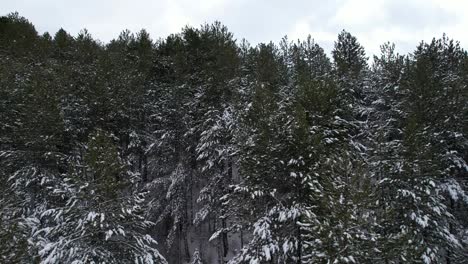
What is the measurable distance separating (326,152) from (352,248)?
580 cm

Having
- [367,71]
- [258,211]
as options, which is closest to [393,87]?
[367,71]

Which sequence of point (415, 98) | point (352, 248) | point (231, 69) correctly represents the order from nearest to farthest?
point (352, 248), point (415, 98), point (231, 69)

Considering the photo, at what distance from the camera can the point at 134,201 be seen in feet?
57.4

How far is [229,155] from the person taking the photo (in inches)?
875

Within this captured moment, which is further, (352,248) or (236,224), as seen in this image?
(236,224)

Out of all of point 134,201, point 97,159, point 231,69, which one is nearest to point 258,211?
point 134,201

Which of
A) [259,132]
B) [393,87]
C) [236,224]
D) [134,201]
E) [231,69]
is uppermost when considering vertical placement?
[231,69]

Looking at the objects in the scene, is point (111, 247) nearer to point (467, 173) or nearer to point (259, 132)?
point (259, 132)

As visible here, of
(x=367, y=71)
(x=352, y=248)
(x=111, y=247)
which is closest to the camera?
(x=352, y=248)

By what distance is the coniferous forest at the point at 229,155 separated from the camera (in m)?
15.7

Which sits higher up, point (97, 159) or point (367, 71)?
point (367, 71)

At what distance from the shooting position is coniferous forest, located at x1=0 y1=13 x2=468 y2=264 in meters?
15.7

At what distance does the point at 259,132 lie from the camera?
1897 centimetres

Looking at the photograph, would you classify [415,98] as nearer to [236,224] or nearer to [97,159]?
[236,224]
